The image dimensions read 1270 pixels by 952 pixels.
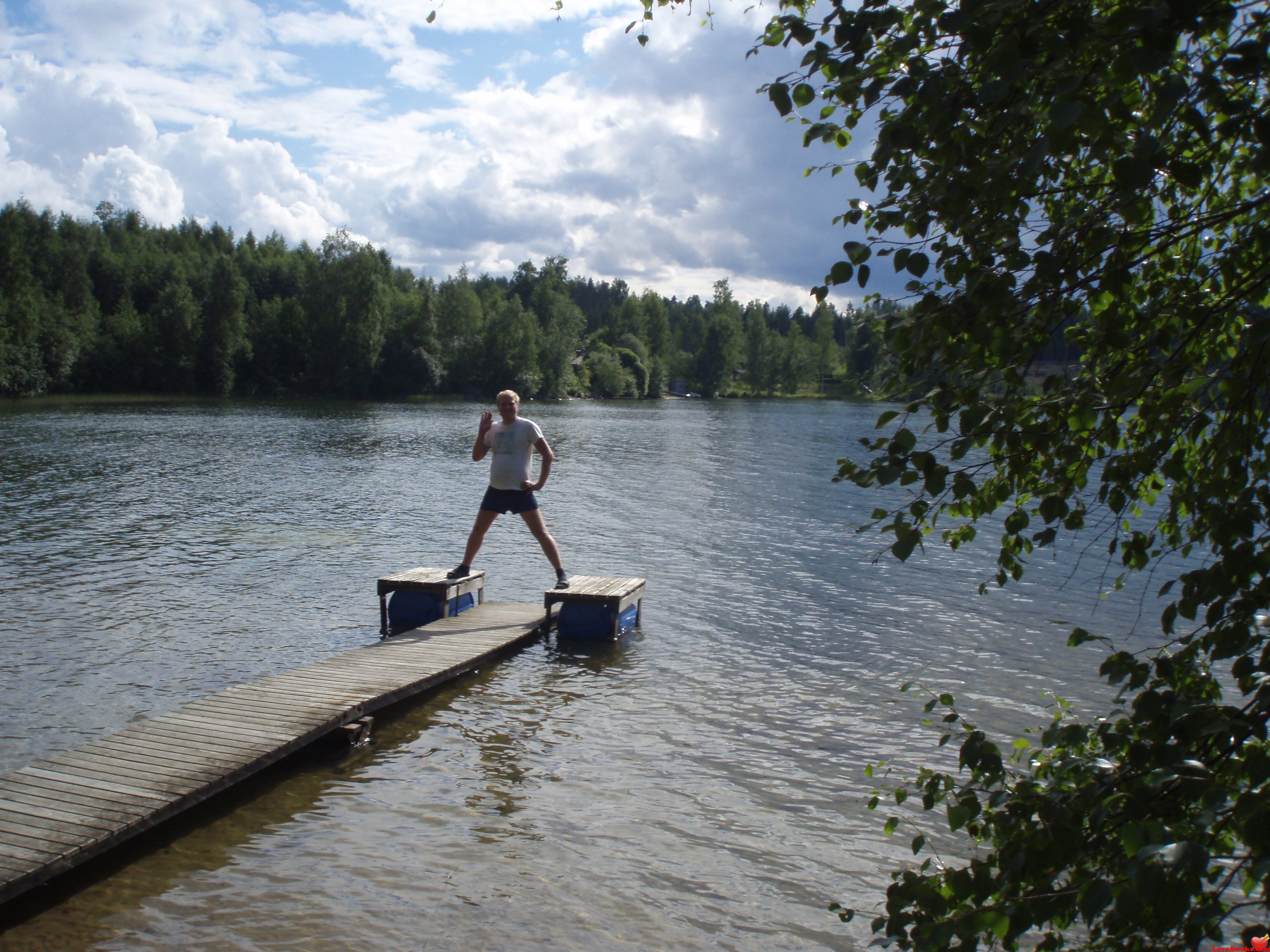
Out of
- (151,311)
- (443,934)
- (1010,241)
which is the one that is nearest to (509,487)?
(443,934)

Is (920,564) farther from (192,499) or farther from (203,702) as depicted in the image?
→ (192,499)

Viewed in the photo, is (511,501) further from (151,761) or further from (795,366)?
(795,366)

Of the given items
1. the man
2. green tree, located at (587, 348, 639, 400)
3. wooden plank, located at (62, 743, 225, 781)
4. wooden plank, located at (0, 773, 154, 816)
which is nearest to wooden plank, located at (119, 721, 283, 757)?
wooden plank, located at (62, 743, 225, 781)

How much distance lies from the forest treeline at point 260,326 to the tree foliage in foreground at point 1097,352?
84.6 m

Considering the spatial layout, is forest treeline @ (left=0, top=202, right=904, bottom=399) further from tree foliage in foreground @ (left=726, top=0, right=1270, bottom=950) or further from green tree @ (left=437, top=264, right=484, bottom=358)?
tree foliage in foreground @ (left=726, top=0, right=1270, bottom=950)

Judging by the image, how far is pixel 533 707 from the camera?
892 centimetres

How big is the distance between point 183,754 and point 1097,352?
21.3ft

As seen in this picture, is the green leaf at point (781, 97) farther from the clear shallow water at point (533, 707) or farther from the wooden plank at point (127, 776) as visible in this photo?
the wooden plank at point (127, 776)

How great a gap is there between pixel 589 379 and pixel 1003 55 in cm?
11995

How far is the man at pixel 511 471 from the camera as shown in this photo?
11.4 metres

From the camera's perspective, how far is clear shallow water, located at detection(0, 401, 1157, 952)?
5480mm

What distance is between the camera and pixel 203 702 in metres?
7.79

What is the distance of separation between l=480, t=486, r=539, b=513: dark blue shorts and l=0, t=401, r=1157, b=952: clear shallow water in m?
1.89

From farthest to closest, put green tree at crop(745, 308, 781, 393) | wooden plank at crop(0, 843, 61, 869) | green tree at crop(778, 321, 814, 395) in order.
→ green tree at crop(745, 308, 781, 393) < green tree at crop(778, 321, 814, 395) < wooden plank at crop(0, 843, 61, 869)
